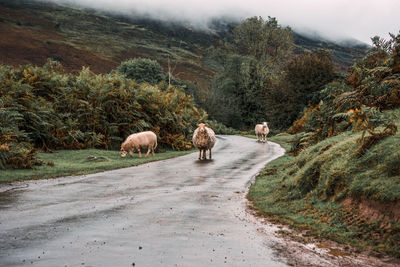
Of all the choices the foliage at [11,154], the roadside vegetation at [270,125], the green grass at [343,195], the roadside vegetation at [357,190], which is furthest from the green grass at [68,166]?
the green grass at [343,195]

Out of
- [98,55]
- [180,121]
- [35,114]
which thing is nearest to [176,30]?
[98,55]

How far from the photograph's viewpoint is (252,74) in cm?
7700

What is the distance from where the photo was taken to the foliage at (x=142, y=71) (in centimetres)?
6750

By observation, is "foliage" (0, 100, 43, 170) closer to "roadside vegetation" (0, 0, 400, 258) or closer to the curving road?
"roadside vegetation" (0, 0, 400, 258)

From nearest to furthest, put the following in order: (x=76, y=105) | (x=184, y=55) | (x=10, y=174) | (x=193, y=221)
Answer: (x=193, y=221) → (x=10, y=174) → (x=76, y=105) → (x=184, y=55)

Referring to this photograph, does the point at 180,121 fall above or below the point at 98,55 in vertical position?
below

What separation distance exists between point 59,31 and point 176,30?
6084cm

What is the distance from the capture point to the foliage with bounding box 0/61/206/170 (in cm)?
2194

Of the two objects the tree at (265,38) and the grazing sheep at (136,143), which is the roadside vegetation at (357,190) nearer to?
the grazing sheep at (136,143)

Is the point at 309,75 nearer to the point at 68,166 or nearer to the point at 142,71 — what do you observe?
the point at 142,71

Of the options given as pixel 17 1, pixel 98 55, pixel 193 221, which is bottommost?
pixel 193 221

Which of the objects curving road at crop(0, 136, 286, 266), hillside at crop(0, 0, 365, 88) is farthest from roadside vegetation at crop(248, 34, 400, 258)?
hillside at crop(0, 0, 365, 88)

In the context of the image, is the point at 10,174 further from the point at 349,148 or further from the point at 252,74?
the point at 252,74

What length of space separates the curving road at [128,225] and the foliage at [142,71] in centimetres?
5563
